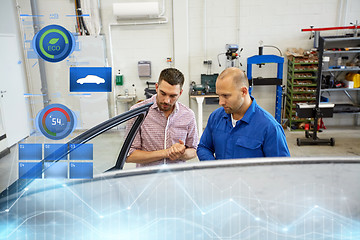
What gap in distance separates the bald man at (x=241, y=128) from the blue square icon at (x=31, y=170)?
3.12 ft

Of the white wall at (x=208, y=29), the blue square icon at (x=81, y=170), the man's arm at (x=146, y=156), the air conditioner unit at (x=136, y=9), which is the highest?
the air conditioner unit at (x=136, y=9)

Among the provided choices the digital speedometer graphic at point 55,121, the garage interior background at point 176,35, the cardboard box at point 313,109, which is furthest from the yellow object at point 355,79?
the digital speedometer graphic at point 55,121

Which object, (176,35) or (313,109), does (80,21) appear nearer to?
(176,35)

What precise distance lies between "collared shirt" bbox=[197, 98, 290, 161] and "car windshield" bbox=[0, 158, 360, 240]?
1.57 feet

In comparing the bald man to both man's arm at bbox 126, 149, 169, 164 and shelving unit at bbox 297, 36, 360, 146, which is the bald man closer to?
man's arm at bbox 126, 149, 169, 164

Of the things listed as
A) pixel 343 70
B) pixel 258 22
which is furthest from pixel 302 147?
pixel 258 22

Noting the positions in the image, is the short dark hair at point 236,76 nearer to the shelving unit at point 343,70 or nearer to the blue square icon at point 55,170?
the blue square icon at point 55,170

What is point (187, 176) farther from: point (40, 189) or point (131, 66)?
point (131, 66)

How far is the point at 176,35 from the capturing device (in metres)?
5.35

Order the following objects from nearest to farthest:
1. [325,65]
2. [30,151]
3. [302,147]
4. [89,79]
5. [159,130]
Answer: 1. [30,151]
2. [89,79]
3. [159,130]
4. [302,147]
5. [325,65]

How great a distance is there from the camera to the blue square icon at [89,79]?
125cm

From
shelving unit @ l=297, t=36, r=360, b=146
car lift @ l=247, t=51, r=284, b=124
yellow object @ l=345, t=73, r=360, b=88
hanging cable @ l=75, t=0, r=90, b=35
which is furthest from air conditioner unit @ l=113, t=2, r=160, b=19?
yellow object @ l=345, t=73, r=360, b=88

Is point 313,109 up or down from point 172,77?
down

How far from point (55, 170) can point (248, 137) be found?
1.05 meters
